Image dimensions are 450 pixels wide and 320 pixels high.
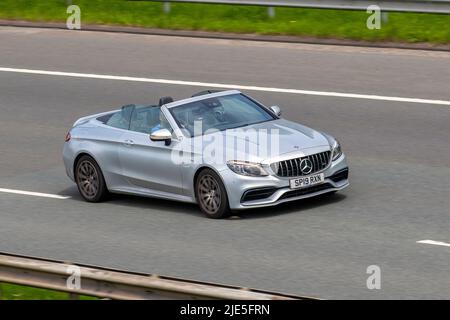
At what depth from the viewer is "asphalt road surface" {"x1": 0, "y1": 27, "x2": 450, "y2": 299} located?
12.6 meters

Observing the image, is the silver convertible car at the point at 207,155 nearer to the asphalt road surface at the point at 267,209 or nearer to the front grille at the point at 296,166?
the front grille at the point at 296,166

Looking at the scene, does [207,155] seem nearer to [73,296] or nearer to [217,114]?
[217,114]

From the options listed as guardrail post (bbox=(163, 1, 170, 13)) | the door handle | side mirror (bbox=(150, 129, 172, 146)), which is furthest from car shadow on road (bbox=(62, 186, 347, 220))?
guardrail post (bbox=(163, 1, 170, 13))

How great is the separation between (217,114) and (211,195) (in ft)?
4.47

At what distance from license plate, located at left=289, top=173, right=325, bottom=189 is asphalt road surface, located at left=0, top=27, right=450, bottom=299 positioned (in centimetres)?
35

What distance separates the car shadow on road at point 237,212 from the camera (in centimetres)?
1483

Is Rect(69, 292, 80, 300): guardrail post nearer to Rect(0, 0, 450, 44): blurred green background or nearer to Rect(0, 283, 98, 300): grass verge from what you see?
Rect(0, 283, 98, 300): grass verge

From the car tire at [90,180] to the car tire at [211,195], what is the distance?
5.73 feet

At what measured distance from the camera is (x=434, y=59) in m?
21.5

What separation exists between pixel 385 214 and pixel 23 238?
431 centimetres
